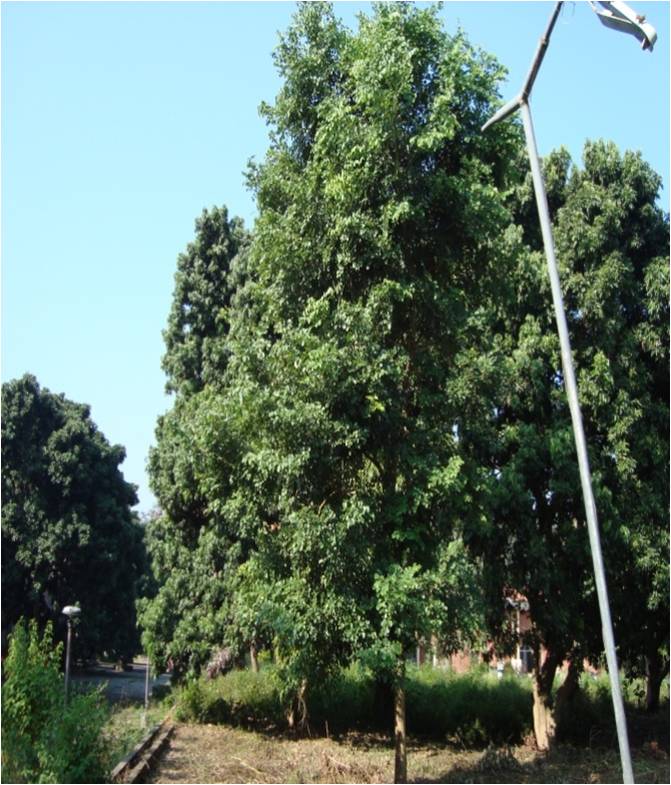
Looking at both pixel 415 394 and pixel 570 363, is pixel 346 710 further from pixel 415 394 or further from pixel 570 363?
pixel 570 363

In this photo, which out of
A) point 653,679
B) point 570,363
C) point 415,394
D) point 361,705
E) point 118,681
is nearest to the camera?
point 570,363

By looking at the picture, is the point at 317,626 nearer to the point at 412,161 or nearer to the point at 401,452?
the point at 401,452

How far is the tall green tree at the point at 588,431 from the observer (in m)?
15.0

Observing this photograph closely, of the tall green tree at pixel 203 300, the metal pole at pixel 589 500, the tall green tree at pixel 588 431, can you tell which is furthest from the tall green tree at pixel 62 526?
the metal pole at pixel 589 500

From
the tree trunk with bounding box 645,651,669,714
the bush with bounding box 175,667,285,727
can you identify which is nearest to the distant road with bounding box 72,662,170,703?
the bush with bounding box 175,667,285,727

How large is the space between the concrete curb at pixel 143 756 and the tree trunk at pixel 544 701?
6.93m

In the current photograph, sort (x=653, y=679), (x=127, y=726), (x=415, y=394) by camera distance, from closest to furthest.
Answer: (x=415, y=394) < (x=127, y=726) < (x=653, y=679)

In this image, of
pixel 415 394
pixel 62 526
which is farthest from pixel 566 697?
pixel 62 526

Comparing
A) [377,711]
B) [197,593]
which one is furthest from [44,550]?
[377,711]

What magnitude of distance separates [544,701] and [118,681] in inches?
1085

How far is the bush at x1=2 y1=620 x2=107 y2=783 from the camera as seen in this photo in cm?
871

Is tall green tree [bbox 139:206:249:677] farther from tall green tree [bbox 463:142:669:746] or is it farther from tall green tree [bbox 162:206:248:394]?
tall green tree [bbox 463:142:669:746]

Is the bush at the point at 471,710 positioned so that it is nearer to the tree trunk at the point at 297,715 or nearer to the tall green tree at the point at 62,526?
the tree trunk at the point at 297,715

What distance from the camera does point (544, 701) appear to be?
1603cm
